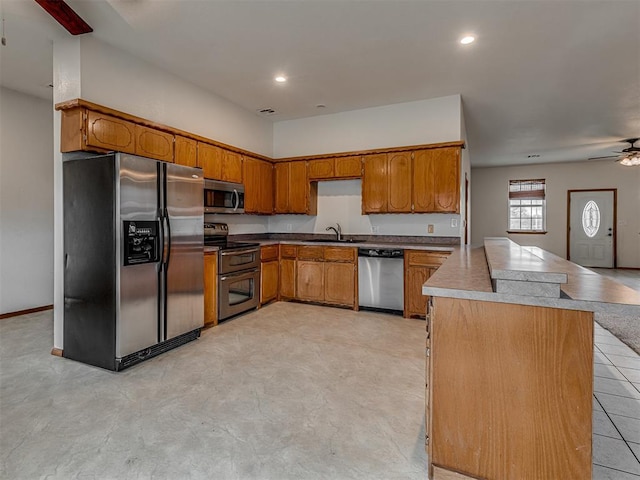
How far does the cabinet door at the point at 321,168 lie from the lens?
5.11 metres

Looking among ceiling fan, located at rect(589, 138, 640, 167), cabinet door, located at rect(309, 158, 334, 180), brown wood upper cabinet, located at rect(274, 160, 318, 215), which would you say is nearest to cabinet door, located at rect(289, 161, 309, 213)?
brown wood upper cabinet, located at rect(274, 160, 318, 215)

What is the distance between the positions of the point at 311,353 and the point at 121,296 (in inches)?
66.5

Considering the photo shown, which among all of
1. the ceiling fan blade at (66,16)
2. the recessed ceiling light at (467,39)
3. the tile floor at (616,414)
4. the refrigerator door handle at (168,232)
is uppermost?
the recessed ceiling light at (467,39)

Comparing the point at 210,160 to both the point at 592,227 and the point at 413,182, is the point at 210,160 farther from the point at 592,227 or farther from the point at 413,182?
the point at 592,227

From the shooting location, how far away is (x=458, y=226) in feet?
15.2

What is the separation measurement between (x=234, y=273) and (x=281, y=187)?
1867 millimetres

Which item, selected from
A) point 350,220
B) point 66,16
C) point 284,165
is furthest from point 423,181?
point 66,16

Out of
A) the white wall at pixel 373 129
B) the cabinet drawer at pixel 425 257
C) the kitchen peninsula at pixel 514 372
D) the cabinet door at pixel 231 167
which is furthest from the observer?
the white wall at pixel 373 129

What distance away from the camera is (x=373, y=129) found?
16.5ft

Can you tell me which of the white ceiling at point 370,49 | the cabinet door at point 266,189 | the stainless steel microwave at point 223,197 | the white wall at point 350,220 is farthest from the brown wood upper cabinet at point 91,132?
the white wall at point 350,220

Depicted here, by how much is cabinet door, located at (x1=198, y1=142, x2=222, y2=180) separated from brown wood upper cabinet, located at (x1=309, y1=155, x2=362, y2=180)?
1.46 meters

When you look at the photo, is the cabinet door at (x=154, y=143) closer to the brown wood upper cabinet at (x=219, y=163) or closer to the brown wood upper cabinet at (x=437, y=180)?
the brown wood upper cabinet at (x=219, y=163)

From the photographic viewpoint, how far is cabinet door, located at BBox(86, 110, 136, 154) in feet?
9.73

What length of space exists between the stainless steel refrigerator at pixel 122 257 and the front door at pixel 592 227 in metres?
9.86
